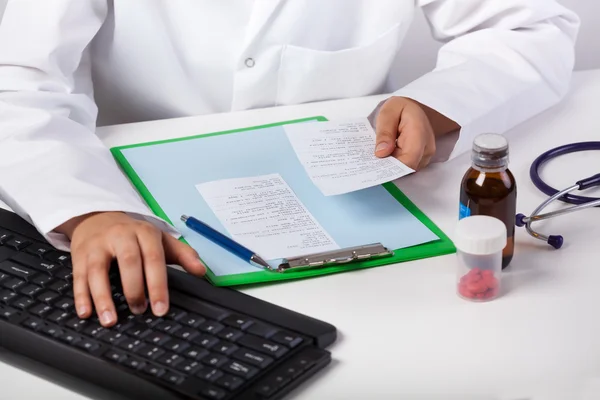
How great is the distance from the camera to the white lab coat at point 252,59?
1089 millimetres

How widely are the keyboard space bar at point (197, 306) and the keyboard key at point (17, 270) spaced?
14cm

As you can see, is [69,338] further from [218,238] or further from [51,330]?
[218,238]

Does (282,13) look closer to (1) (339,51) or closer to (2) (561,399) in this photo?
(1) (339,51)

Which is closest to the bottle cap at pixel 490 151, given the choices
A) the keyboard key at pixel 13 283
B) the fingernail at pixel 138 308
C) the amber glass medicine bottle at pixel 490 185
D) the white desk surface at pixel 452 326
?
the amber glass medicine bottle at pixel 490 185

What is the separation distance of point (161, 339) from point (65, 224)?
21 cm

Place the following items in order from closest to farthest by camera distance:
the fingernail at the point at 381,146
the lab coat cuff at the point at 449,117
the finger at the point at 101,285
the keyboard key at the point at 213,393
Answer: the keyboard key at the point at 213,393 < the finger at the point at 101,285 < the fingernail at the point at 381,146 < the lab coat cuff at the point at 449,117

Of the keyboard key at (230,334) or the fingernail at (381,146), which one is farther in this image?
the fingernail at (381,146)

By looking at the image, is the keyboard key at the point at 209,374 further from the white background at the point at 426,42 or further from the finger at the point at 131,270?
the white background at the point at 426,42

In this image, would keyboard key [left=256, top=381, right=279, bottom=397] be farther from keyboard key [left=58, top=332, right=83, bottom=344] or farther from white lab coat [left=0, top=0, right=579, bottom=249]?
white lab coat [left=0, top=0, right=579, bottom=249]

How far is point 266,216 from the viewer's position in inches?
35.5

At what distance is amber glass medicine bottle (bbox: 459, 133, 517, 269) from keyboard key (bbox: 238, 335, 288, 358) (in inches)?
9.6

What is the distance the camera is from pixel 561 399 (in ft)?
2.12

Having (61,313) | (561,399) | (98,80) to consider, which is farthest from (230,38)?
(561,399)

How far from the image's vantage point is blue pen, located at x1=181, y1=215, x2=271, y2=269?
0.82 meters
